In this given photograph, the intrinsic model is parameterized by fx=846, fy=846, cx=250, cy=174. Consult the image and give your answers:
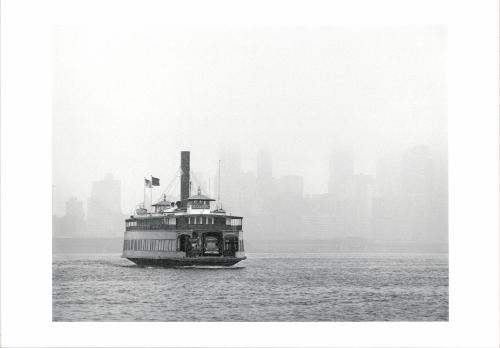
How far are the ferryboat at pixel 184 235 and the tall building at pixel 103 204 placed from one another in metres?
0.91

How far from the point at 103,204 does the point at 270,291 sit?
3.24m

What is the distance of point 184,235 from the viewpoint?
18.3 metres

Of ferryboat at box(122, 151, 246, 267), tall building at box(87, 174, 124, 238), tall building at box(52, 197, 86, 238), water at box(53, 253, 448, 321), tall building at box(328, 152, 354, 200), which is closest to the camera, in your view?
water at box(53, 253, 448, 321)

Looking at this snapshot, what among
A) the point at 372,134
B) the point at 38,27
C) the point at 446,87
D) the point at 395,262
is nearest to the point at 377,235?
the point at 395,262

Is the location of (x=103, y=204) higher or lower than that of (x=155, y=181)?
lower

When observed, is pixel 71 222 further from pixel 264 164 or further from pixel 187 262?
pixel 187 262

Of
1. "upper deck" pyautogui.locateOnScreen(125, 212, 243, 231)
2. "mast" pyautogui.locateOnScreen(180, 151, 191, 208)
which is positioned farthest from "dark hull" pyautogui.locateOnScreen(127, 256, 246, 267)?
"mast" pyautogui.locateOnScreen(180, 151, 191, 208)

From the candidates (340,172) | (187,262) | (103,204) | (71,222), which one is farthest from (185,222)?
(340,172)

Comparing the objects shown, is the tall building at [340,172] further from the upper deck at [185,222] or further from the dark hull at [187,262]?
the dark hull at [187,262]

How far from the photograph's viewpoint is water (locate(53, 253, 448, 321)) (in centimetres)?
1333

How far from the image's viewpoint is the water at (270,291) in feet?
43.7

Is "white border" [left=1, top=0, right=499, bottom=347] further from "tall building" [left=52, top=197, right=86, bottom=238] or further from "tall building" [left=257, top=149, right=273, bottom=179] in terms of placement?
"tall building" [left=257, top=149, right=273, bottom=179]

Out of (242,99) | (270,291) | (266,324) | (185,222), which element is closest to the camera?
(266,324)

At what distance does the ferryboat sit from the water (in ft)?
2.71
